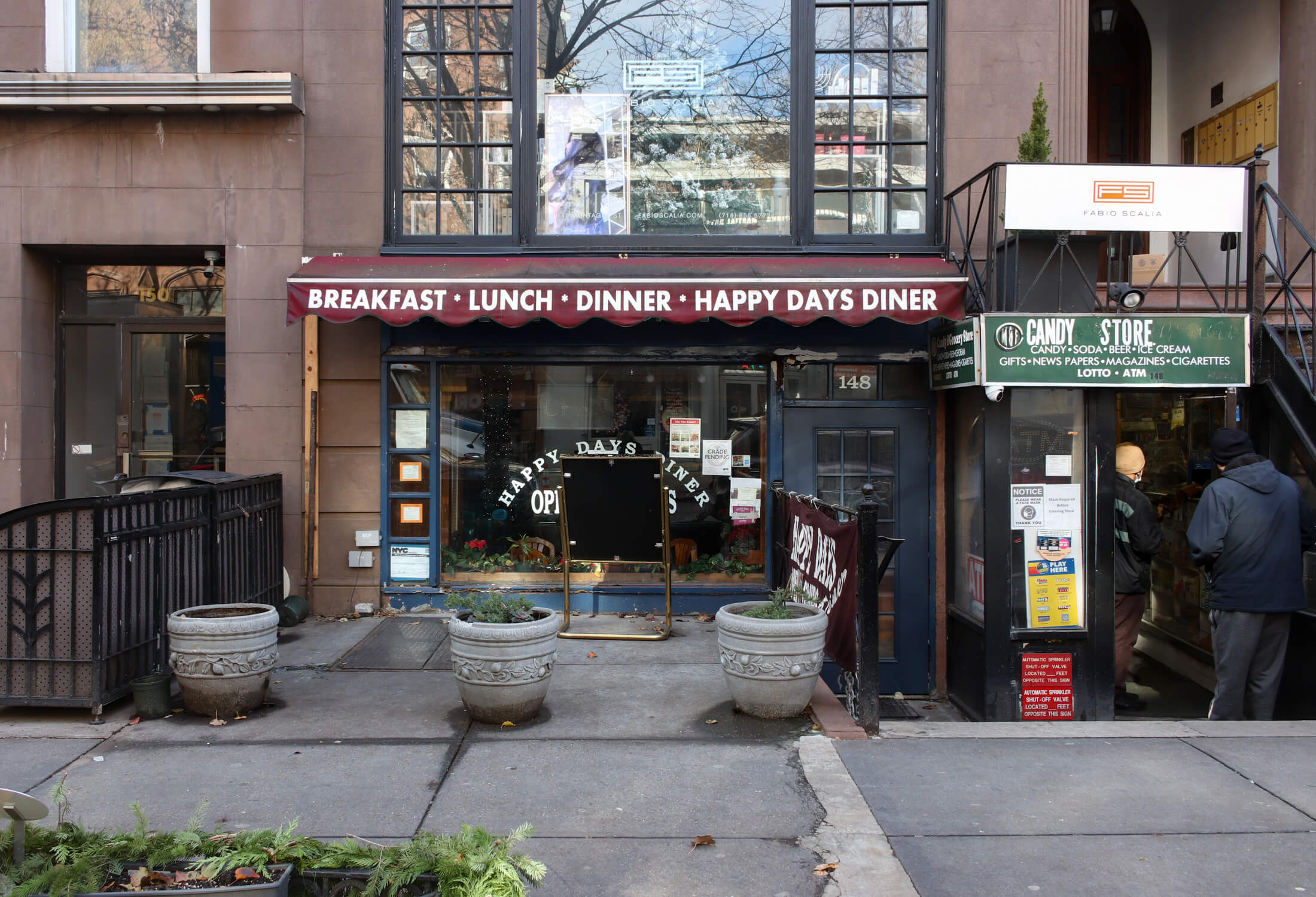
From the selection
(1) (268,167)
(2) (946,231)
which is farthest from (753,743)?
(1) (268,167)

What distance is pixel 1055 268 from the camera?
7.48 meters

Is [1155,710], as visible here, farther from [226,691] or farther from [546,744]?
[226,691]

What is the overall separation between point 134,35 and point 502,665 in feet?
24.7

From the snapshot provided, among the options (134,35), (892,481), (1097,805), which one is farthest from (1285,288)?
(134,35)

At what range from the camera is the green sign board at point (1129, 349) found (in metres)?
7.06

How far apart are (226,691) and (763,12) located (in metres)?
7.58

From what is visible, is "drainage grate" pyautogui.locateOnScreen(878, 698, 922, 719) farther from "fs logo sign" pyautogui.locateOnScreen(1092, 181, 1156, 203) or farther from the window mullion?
the window mullion

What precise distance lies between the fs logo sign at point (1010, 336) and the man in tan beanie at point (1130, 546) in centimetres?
135

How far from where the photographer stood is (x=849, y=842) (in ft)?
13.8

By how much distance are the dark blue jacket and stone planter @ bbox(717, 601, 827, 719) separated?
3341mm

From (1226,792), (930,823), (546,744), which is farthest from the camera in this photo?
(546,744)

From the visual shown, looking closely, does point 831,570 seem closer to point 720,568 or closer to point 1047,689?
point 1047,689

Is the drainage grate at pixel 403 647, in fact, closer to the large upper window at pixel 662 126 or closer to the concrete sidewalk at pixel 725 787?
the concrete sidewalk at pixel 725 787

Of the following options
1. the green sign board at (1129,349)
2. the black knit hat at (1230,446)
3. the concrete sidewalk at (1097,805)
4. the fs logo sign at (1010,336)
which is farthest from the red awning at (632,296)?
the concrete sidewalk at (1097,805)
